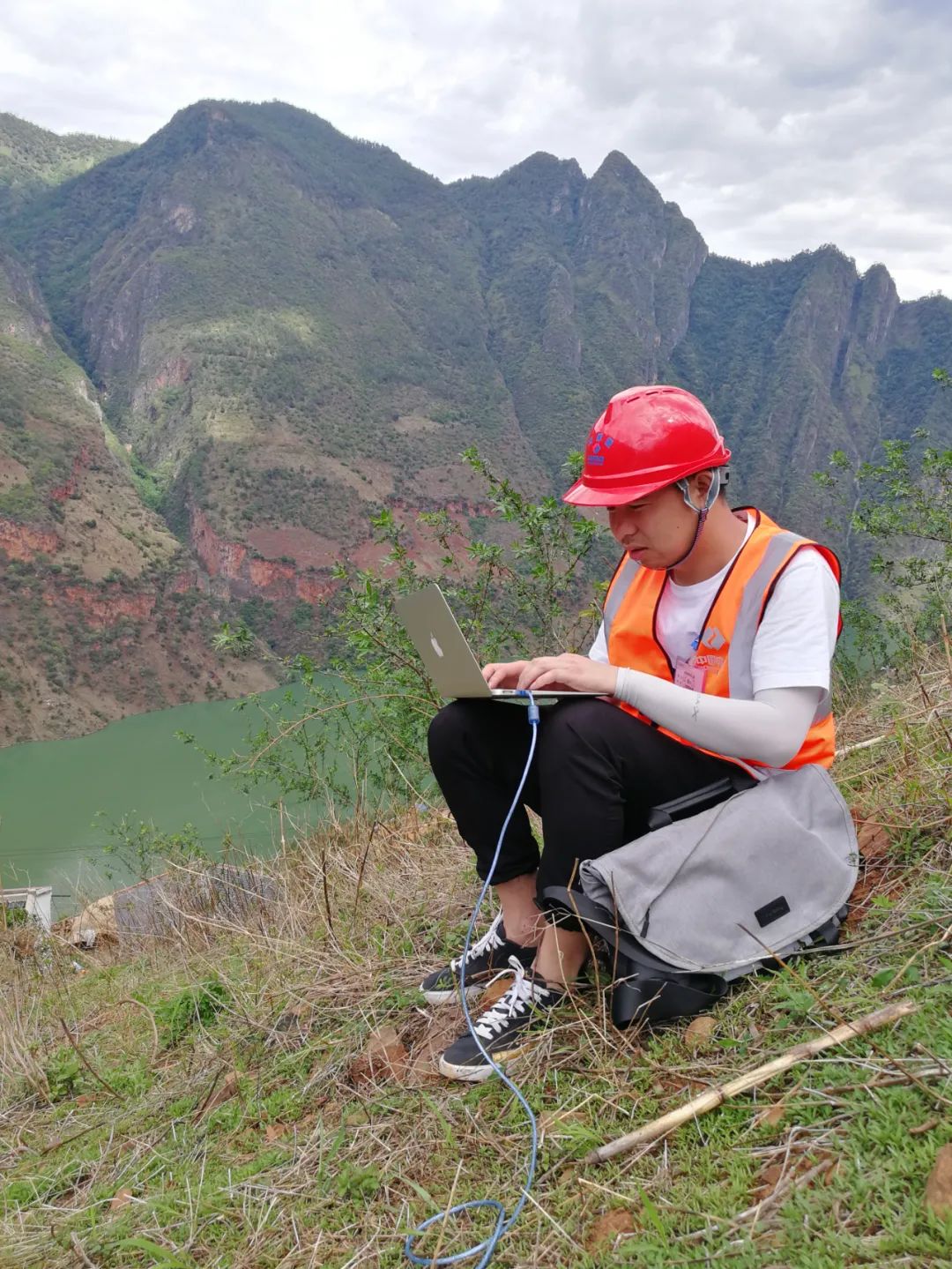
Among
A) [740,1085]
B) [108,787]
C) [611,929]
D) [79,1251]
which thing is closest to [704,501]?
[611,929]

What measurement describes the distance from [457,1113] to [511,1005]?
200 millimetres

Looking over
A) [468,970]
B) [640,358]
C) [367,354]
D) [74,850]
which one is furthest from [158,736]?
[640,358]

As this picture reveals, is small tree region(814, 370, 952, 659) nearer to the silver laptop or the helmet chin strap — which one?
the helmet chin strap

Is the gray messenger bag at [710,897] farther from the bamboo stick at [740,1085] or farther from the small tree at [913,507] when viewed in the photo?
the small tree at [913,507]

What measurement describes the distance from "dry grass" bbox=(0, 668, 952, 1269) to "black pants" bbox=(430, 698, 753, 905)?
0.95 ft

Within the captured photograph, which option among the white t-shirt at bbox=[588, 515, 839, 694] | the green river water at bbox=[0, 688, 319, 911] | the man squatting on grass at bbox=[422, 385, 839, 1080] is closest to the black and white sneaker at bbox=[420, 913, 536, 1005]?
the man squatting on grass at bbox=[422, 385, 839, 1080]

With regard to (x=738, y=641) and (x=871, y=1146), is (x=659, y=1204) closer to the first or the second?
(x=871, y=1146)

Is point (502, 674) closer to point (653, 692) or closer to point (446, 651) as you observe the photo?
point (446, 651)

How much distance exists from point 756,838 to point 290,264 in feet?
240

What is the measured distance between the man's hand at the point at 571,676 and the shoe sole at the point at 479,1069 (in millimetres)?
626

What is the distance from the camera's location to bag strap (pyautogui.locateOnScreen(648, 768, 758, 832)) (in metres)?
1.47

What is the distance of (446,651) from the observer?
58.9 inches

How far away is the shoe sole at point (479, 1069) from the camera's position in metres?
1.45

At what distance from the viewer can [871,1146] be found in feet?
3.30
